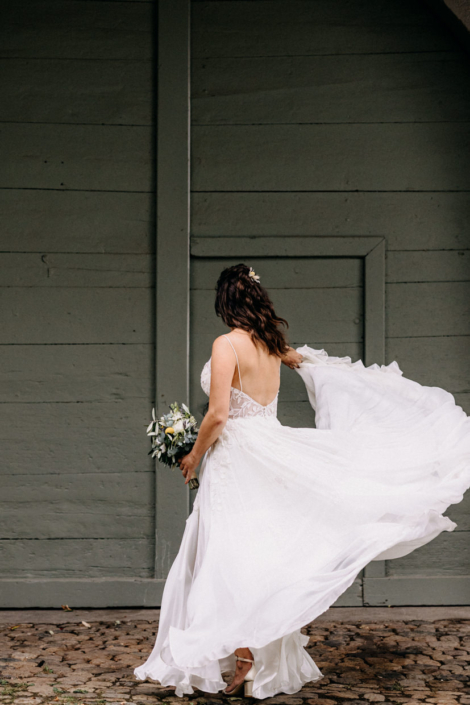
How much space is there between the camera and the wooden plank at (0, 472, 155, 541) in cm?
431

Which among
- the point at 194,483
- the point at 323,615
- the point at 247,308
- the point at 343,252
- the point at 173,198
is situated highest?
the point at 173,198

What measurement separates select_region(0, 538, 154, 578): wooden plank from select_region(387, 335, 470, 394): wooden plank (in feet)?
6.74

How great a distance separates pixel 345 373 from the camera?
142 inches

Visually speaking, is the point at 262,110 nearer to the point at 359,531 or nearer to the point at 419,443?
the point at 419,443

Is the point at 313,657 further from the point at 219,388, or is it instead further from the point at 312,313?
the point at 312,313

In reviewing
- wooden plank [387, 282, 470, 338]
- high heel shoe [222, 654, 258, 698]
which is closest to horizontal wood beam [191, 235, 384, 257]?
wooden plank [387, 282, 470, 338]

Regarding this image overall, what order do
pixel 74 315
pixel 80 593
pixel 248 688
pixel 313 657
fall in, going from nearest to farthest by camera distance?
pixel 248 688
pixel 313 657
pixel 80 593
pixel 74 315

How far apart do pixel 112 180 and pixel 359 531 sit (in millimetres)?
2742

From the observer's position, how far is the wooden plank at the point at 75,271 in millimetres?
4371

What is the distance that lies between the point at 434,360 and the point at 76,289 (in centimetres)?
235

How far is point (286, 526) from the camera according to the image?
300 cm

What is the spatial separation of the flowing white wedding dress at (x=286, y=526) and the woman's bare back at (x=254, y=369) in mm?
46

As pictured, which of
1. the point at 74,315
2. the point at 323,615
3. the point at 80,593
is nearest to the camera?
the point at 323,615

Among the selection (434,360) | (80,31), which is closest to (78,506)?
(434,360)
